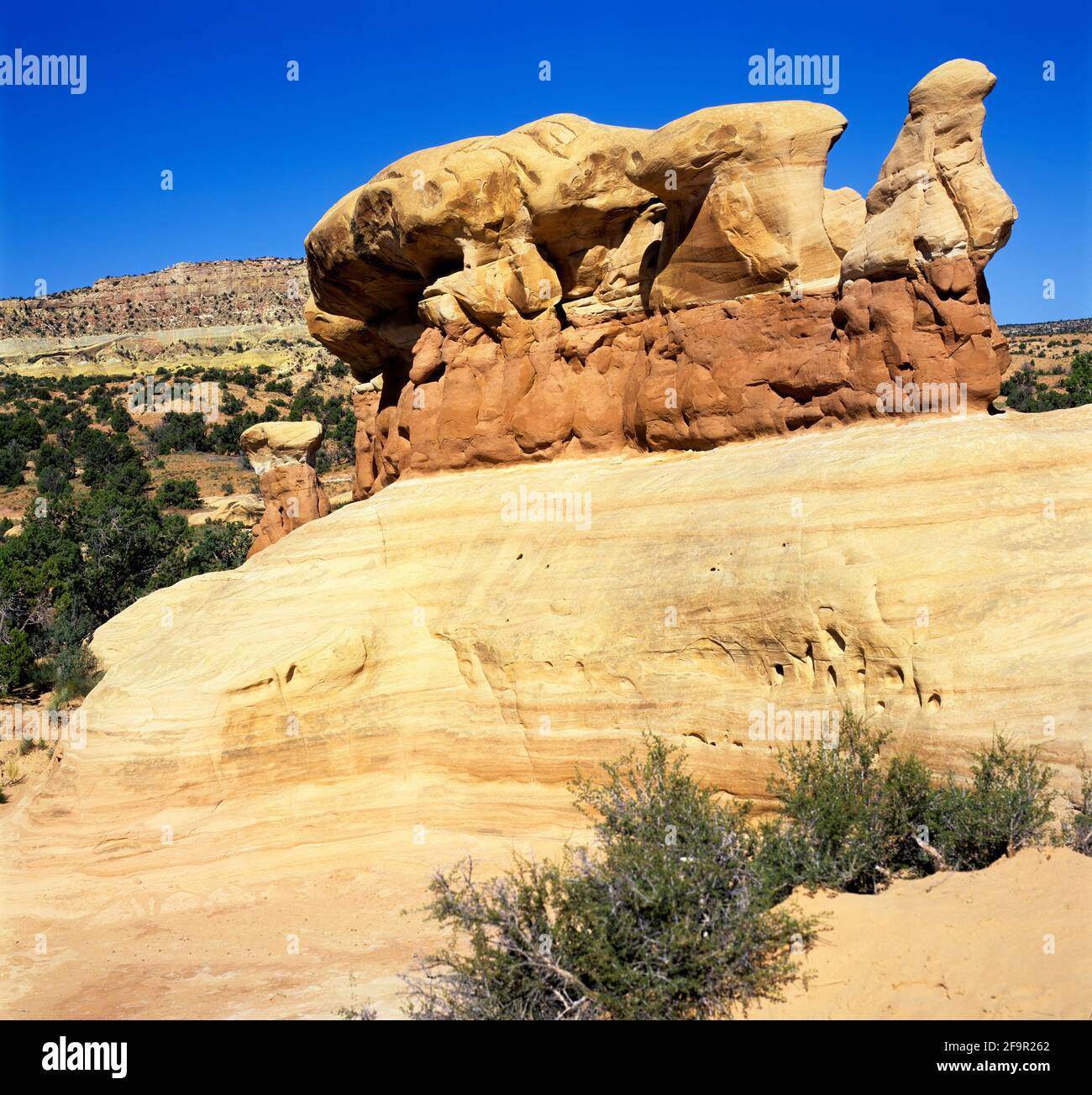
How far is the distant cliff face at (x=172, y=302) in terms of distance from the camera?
344ft

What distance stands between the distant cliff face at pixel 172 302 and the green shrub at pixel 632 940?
333ft

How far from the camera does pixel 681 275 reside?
Answer: 1570 centimetres

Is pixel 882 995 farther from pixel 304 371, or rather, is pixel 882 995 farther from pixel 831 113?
pixel 304 371

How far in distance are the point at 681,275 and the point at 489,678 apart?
6.60 m

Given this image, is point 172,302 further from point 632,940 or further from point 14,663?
point 632,940

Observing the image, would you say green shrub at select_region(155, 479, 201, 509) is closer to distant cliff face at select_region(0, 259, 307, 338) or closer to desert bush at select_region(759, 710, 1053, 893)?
desert bush at select_region(759, 710, 1053, 893)

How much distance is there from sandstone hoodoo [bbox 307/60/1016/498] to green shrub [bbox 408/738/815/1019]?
7.46m

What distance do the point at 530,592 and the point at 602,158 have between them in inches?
287

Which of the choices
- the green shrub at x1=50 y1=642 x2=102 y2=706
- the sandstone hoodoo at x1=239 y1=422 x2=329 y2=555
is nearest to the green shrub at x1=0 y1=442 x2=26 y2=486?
the sandstone hoodoo at x1=239 y1=422 x2=329 y2=555

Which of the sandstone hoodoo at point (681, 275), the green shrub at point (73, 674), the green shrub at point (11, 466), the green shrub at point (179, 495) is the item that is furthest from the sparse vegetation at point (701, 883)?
the green shrub at point (11, 466)

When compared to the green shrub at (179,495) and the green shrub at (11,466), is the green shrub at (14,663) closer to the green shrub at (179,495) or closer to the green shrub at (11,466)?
the green shrub at (179,495)

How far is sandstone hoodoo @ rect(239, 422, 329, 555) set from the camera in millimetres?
26609

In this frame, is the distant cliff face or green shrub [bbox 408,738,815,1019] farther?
the distant cliff face

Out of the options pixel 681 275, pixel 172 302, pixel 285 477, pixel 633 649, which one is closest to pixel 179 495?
pixel 285 477
